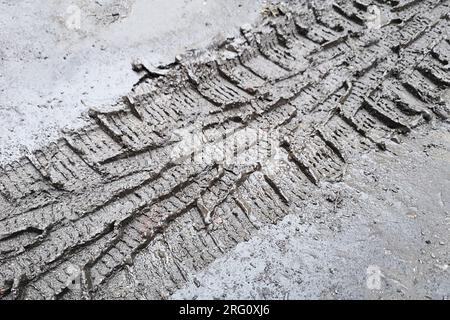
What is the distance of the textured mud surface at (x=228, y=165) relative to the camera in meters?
4.04

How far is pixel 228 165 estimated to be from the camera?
4906mm

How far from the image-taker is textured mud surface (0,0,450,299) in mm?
4039

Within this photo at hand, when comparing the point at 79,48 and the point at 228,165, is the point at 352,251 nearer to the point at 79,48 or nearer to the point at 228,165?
the point at 228,165

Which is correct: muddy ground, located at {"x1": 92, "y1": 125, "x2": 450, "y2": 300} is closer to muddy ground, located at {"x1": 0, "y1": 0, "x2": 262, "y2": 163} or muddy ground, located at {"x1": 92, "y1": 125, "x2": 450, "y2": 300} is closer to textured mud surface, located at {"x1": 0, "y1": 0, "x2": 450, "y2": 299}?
textured mud surface, located at {"x1": 0, "y1": 0, "x2": 450, "y2": 299}

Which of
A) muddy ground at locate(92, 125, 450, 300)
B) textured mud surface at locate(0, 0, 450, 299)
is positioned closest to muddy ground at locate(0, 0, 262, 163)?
textured mud surface at locate(0, 0, 450, 299)

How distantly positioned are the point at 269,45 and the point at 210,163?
2484 millimetres

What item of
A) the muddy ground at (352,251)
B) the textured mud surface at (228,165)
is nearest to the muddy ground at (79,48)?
the textured mud surface at (228,165)

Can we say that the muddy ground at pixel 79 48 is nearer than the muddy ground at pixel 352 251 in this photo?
No

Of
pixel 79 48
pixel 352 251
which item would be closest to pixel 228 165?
pixel 352 251

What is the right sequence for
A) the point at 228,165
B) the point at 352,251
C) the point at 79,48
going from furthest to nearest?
1. the point at 79,48
2. the point at 228,165
3. the point at 352,251

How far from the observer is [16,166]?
4426mm

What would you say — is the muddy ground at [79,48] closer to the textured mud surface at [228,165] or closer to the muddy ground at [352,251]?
the textured mud surface at [228,165]

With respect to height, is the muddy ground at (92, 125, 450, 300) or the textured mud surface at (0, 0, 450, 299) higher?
the textured mud surface at (0, 0, 450, 299)
